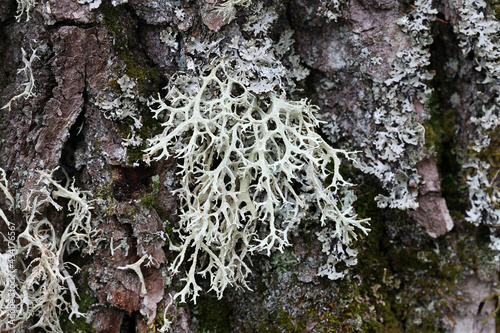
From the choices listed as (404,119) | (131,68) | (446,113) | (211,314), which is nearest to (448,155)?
(446,113)

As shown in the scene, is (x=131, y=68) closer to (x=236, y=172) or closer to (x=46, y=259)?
(x=236, y=172)

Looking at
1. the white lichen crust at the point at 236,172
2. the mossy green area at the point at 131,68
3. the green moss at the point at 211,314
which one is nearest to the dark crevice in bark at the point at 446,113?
the white lichen crust at the point at 236,172

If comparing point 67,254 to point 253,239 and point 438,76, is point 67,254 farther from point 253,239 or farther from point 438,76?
point 438,76

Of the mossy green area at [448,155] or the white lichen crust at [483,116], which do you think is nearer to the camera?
the white lichen crust at [483,116]

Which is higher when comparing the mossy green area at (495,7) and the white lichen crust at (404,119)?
the mossy green area at (495,7)

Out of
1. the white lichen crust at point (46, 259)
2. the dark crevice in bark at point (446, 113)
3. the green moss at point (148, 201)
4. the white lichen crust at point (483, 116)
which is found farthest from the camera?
the dark crevice in bark at point (446, 113)

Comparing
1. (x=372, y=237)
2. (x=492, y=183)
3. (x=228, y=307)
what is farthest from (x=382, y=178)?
(x=228, y=307)

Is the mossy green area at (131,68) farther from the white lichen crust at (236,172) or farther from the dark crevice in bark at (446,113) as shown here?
the dark crevice in bark at (446,113)
